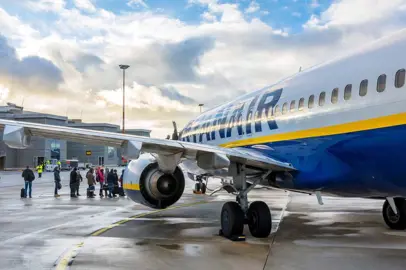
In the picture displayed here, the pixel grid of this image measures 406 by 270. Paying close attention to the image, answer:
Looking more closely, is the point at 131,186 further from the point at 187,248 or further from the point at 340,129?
the point at 340,129

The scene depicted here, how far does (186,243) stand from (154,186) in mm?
2135

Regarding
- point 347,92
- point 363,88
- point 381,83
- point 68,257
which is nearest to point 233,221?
point 68,257

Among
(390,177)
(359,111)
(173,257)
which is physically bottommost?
(173,257)

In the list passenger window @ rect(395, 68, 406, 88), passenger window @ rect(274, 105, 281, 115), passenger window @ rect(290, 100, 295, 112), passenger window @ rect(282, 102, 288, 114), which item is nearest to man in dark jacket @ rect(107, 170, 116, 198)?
passenger window @ rect(274, 105, 281, 115)

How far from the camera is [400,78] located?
731 cm

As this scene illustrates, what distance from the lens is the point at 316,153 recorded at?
29.9ft

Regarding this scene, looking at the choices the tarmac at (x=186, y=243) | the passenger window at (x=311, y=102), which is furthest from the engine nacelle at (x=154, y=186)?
the passenger window at (x=311, y=102)

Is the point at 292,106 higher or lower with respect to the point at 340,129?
higher

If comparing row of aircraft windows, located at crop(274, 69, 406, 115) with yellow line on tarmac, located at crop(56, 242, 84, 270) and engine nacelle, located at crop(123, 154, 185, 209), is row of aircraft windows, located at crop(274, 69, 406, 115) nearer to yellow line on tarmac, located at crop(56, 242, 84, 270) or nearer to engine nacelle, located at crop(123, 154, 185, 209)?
engine nacelle, located at crop(123, 154, 185, 209)

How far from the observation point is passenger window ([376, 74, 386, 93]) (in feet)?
24.8

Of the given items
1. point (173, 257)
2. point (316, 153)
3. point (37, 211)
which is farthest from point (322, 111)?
point (37, 211)

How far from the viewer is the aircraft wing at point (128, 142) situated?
872 cm

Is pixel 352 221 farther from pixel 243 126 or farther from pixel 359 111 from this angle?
pixel 359 111

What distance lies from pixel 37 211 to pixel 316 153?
10843 mm
